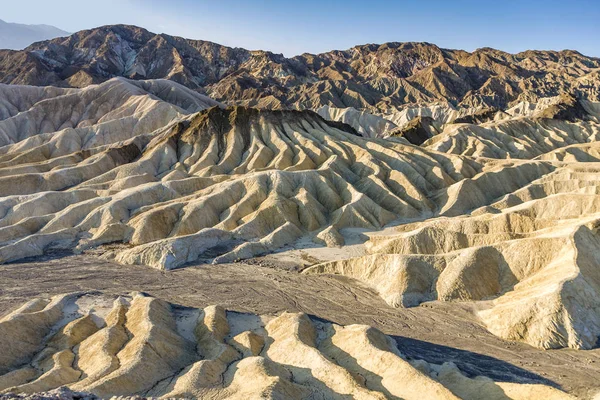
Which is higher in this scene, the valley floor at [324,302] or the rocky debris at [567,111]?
the rocky debris at [567,111]

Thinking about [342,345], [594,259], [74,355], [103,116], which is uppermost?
[103,116]

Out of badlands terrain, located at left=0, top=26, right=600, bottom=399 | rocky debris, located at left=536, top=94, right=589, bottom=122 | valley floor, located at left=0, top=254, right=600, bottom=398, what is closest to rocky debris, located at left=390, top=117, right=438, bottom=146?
badlands terrain, located at left=0, top=26, right=600, bottom=399

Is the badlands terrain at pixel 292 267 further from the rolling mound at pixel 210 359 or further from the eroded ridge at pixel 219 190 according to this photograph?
the eroded ridge at pixel 219 190

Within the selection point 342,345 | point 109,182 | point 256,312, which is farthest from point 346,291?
point 109,182

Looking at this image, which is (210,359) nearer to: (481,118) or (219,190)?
(219,190)

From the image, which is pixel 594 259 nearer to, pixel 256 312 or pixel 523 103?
pixel 256 312

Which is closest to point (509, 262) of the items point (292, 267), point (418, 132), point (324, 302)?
point (324, 302)

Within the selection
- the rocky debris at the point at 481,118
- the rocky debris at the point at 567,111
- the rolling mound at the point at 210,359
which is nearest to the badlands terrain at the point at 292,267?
the rolling mound at the point at 210,359
